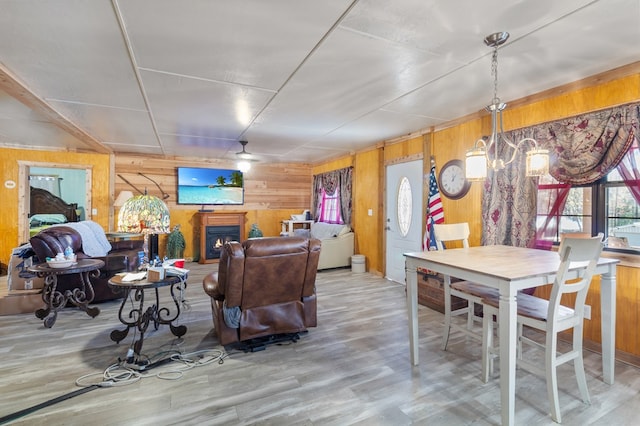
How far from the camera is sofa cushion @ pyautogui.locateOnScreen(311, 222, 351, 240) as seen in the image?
6324 mm

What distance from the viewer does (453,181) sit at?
4082 mm

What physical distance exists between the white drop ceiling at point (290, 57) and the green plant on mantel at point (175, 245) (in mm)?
2989

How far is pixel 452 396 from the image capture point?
2.10 metres

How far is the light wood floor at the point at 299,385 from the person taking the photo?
6.24 ft

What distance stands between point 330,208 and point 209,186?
9.61ft

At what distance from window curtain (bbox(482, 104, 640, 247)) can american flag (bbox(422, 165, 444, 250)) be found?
0.68 m

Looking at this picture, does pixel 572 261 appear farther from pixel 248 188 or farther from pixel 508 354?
pixel 248 188

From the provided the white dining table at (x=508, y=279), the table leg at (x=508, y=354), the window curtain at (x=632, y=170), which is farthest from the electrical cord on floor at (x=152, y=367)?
the window curtain at (x=632, y=170)

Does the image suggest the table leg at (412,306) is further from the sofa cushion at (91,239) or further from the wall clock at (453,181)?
the sofa cushion at (91,239)

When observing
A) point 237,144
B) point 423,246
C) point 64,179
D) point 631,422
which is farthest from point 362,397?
point 64,179

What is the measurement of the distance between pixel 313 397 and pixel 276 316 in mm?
906

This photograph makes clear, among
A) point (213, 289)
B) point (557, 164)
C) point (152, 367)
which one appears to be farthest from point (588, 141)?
point (152, 367)

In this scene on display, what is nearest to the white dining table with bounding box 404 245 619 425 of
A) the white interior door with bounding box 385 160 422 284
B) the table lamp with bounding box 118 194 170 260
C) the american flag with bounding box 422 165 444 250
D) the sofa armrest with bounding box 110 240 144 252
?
the american flag with bounding box 422 165 444 250

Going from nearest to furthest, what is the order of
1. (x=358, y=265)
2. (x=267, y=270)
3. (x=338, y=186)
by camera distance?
(x=267, y=270) → (x=358, y=265) → (x=338, y=186)
